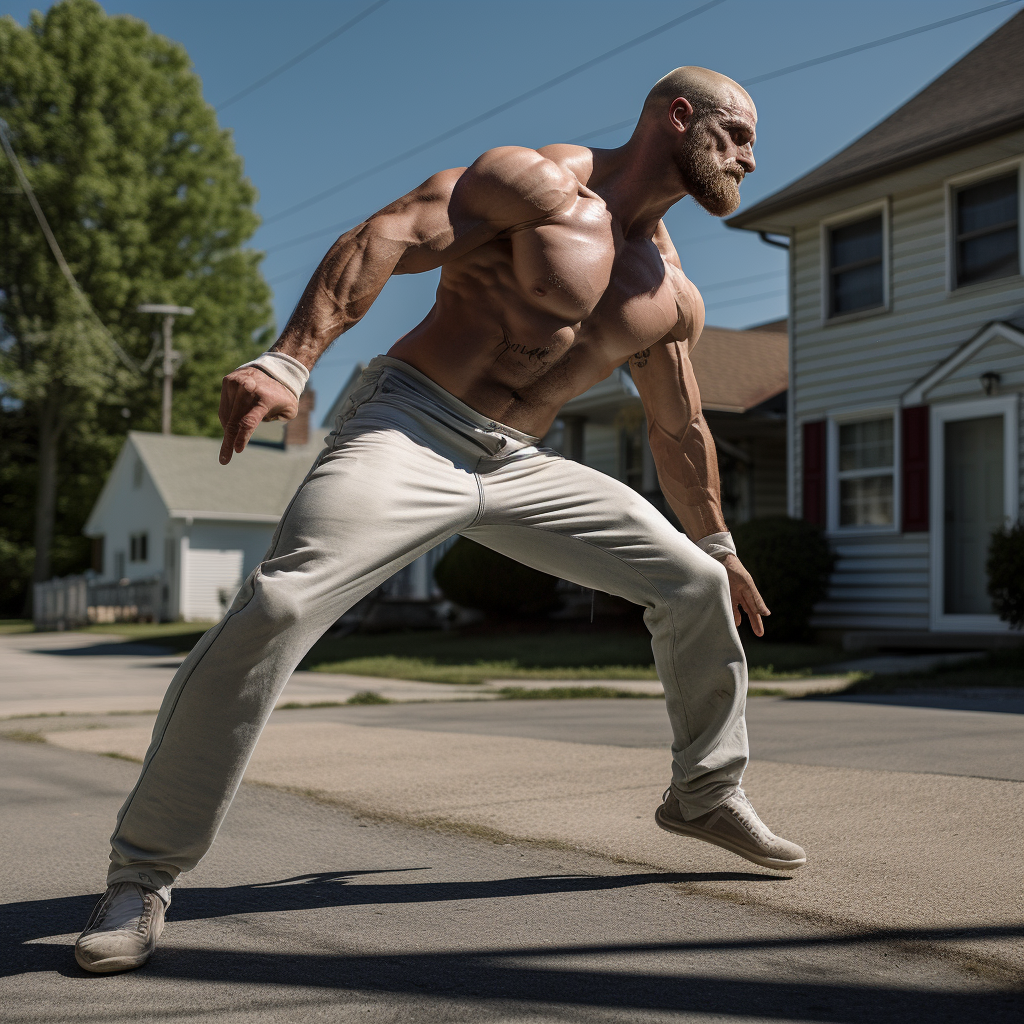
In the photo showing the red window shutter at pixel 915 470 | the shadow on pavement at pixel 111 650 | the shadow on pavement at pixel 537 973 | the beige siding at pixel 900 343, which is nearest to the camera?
the shadow on pavement at pixel 537 973

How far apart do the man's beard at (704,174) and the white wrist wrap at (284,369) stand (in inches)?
47.5

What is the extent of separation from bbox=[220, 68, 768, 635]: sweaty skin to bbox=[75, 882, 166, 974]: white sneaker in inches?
43.8

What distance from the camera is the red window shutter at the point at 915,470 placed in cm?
1445

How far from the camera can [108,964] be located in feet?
A: 8.11

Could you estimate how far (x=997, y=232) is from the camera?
13.9 m

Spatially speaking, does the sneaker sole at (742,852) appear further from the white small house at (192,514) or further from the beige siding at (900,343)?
the white small house at (192,514)

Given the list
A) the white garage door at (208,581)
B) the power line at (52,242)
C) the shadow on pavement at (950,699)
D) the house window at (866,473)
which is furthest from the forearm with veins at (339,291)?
the power line at (52,242)

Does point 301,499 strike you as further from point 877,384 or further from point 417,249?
point 877,384

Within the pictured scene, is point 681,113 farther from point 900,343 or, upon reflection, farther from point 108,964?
point 900,343

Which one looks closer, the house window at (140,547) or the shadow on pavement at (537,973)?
the shadow on pavement at (537,973)

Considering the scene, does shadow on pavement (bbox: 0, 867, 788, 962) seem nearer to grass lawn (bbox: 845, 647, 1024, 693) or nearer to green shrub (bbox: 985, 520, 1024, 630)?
grass lawn (bbox: 845, 647, 1024, 693)

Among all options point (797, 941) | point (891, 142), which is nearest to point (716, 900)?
point (797, 941)

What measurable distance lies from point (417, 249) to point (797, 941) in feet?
5.81

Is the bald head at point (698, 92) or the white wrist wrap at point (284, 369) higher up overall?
the bald head at point (698, 92)
